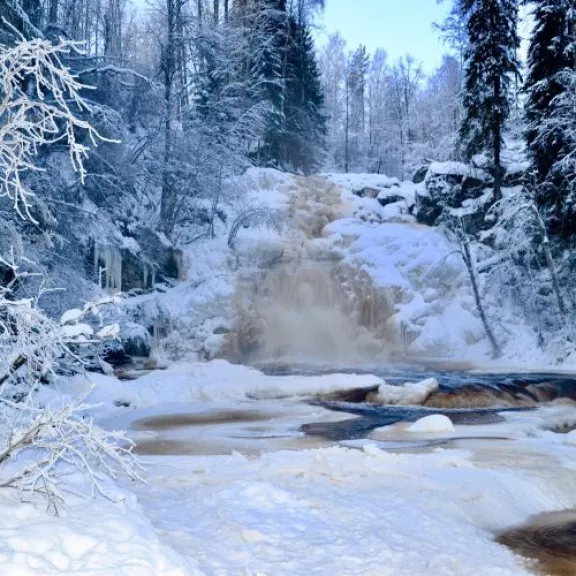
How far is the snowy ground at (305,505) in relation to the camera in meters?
3.21

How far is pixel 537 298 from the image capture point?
19.6 m

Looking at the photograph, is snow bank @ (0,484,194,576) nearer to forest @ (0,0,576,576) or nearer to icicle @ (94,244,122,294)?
forest @ (0,0,576,576)

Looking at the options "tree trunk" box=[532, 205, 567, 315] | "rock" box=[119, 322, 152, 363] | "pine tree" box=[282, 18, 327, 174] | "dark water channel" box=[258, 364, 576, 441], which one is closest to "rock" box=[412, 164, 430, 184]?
"pine tree" box=[282, 18, 327, 174]

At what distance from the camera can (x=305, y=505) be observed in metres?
4.92

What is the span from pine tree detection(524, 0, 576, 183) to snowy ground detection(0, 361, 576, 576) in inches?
408

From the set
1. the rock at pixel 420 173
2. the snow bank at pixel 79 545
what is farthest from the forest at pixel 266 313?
the rock at pixel 420 173

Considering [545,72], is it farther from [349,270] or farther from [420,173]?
[420,173]

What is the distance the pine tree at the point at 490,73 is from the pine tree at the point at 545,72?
2.41 m

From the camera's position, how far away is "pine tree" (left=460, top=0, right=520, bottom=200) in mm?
21453

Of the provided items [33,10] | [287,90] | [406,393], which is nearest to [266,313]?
[406,393]

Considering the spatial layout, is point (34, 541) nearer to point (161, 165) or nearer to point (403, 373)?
point (403, 373)

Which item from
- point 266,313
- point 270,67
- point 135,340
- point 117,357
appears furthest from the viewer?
point 270,67

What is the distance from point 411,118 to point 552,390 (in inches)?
1387

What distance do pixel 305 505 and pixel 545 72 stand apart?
17.8 meters
